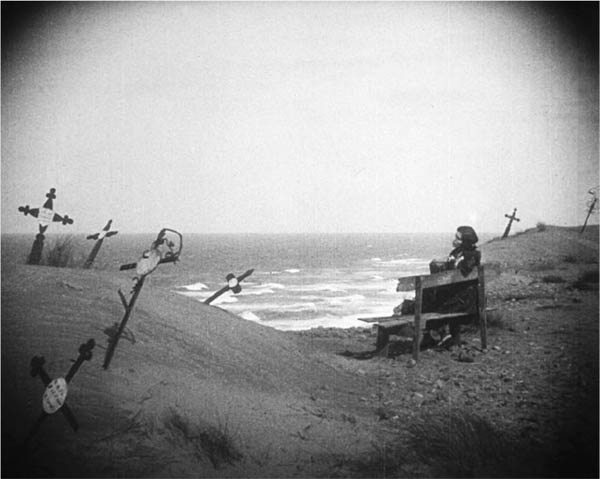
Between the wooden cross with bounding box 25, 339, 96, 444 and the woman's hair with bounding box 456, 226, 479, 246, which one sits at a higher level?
the woman's hair with bounding box 456, 226, 479, 246

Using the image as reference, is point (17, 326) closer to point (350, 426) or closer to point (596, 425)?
point (350, 426)

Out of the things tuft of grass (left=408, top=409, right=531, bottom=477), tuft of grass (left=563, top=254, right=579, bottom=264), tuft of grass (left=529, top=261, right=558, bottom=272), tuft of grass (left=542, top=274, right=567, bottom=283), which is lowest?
tuft of grass (left=408, top=409, right=531, bottom=477)

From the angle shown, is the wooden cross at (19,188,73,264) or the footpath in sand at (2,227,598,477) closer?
the footpath in sand at (2,227,598,477)

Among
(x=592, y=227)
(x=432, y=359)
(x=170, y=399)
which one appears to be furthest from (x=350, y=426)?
(x=592, y=227)

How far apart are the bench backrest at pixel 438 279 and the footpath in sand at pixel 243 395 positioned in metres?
1.20

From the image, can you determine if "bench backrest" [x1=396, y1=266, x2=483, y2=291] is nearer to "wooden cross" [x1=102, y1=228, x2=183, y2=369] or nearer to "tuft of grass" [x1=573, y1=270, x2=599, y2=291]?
"wooden cross" [x1=102, y1=228, x2=183, y2=369]

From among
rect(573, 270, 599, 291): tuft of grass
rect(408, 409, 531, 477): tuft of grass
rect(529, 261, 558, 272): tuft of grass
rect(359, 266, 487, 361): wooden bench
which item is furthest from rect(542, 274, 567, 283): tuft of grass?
rect(408, 409, 531, 477): tuft of grass

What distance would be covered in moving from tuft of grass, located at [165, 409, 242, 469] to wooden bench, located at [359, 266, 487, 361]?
3.01 m

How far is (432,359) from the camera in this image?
5.92 meters

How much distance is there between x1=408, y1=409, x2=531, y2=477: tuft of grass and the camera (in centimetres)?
360

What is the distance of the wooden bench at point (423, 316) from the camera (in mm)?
5723

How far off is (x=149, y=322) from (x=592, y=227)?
1644cm

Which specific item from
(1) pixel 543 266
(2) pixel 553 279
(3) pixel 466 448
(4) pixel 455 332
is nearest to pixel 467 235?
(4) pixel 455 332

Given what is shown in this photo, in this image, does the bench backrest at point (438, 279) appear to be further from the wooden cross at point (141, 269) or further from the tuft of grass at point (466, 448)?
the wooden cross at point (141, 269)
